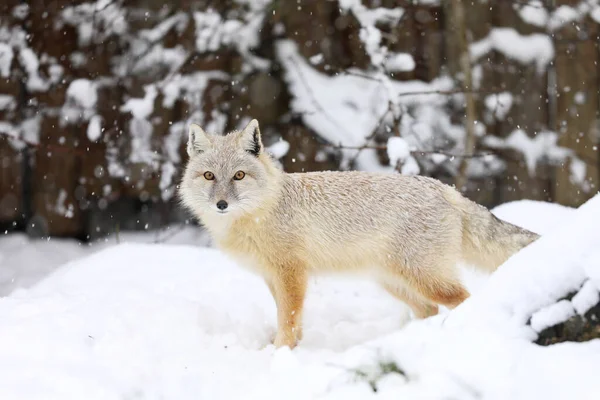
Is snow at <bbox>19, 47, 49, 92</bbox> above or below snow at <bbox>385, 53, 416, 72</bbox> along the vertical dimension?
below

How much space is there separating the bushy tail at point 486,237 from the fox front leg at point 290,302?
3.74 ft

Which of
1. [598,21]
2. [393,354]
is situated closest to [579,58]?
[598,21]

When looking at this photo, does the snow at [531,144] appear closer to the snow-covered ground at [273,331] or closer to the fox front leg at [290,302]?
the snow-covered ground at [273,331]

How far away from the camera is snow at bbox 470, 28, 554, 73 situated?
6.51m

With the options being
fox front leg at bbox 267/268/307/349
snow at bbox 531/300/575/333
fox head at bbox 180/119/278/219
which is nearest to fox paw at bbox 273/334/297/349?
fox front leg at bbox 267/268/307/349

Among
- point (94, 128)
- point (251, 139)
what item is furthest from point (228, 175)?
point (94, 128)

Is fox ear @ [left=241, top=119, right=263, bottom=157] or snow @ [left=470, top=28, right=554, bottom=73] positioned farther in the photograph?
snow @ [left=470, top=28, right=554, bottom=73]

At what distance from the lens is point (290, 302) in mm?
3881

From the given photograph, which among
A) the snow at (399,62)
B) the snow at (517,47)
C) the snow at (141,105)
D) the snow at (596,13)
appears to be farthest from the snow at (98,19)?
the snow at (596,13)

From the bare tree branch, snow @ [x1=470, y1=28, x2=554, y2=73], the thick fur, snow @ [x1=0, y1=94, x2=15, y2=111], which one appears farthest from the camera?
snow @ [x1=0, y1=94, x2=15, y2=111]

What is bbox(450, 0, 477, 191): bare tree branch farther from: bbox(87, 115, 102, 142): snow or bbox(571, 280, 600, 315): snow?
bbox(571, 280, 600, 315): snow

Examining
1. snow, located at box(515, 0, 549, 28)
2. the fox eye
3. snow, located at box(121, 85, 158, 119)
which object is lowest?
snow, located at box(121, 85, 158, 119)

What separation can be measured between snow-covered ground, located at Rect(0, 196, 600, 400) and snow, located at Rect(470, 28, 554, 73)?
213 cm

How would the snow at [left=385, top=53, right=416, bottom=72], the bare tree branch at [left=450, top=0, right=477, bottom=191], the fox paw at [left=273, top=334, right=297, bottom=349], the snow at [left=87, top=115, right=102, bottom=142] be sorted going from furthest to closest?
the bare tree branch at [left=450, top=0, right=477, bottom=191] < the snow at [left=87, top=115, right=102, bottom=142] < the snow at [left=385, top=53, right=416, bottom=72] < the fox paw at [left=273, top=334, right=297, bottom=349]
